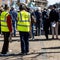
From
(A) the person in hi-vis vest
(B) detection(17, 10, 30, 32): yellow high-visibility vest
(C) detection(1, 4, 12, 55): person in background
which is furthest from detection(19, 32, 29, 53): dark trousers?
(C) detection(1, 4, 12, 55): person in background

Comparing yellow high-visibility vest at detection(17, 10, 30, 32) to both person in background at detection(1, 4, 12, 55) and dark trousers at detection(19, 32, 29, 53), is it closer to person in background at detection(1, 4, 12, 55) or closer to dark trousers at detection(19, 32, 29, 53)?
dark trousers at detection(19, 32, 29, 53)

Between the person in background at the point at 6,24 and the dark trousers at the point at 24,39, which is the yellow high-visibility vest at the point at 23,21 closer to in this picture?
the dark trousers at the point at 24,39

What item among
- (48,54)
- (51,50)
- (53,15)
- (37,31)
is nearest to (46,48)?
(51,50)

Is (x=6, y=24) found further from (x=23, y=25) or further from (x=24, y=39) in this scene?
(x=24, y=39)

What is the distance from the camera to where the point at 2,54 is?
15.0 metres

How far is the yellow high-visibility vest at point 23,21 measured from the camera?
581 inches

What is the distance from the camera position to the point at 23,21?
14.8m

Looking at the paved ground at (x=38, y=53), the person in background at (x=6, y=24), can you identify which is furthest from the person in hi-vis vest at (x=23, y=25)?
the paved ground at (x=38, y=53)

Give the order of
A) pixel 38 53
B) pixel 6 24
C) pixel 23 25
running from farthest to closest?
pixel 38 53 → pixel 6 24 → pixel 23 25

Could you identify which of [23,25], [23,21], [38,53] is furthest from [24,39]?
[38,53]

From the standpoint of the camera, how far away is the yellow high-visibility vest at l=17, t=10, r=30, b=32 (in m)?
14.8

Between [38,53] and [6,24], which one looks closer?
[6,24]

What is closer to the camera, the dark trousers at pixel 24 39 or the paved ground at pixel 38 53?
the paved ground at pixel 38 53

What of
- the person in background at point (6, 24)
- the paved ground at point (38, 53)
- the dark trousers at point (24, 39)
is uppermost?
the person in background at point (6, 24)
